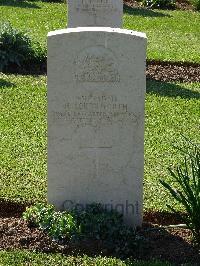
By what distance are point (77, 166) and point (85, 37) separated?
105 cm

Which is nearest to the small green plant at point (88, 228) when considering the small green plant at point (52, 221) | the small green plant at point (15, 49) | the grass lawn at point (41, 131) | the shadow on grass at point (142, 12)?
the small green plant at point (52, 221)

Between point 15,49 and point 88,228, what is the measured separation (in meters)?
6.61

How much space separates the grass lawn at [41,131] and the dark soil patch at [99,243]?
694mm

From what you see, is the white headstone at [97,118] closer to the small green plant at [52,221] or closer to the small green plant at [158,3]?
the small green plant at [52,221]

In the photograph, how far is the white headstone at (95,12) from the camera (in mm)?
10633

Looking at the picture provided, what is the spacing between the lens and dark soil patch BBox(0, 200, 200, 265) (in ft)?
18.5

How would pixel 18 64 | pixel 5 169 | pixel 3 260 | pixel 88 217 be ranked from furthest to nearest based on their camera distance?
pixel 18 64 → pixel 5 169 → pixel 88 217 → pixel 3 260

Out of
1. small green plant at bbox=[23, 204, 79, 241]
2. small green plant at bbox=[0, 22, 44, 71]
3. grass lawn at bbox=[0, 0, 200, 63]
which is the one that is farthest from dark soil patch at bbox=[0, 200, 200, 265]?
grass lawn at bbox=[0, 0, 200, 63]

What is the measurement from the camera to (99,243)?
5.71 metres

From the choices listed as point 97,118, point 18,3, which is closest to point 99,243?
point 97,118

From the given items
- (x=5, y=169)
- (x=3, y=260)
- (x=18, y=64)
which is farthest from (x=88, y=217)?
(x=18, y=64)

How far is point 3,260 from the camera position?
17.9 ft

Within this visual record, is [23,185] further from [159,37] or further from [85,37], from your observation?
[159,37]

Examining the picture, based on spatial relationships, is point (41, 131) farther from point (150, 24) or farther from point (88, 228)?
point (150, 24)
